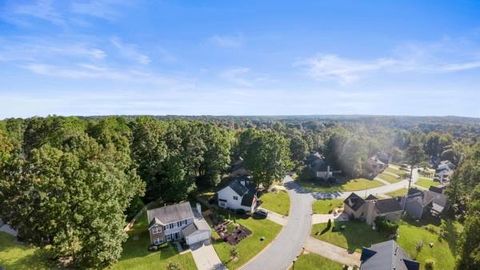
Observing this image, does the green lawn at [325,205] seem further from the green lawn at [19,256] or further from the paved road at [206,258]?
the green lawn at [19,256]

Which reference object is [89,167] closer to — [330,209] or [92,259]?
[92,259]

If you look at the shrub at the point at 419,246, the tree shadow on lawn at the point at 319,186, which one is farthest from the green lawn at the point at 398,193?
the shrub at the point at 419,246

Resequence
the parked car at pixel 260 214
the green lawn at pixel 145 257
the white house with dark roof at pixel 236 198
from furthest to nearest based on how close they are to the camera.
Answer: the white house with dark roof at pixel 236 198
the parked car at pixel 260 214
the green lawn at pixel 145 257

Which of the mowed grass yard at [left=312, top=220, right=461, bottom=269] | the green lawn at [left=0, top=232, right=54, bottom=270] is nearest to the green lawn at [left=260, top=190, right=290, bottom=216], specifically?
the mowed grass yard at [left=312, top=220, right=461, bottom=269]

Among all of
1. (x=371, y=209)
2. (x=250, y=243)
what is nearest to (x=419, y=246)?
(x=371, y=209)

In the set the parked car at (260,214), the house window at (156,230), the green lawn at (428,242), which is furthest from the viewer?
the parked car at (260,214)

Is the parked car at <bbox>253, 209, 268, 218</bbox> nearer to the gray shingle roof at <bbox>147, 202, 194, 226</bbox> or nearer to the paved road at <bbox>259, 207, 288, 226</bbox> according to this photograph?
the paved road at <bbox>259, 207, 288, 226</bbox>

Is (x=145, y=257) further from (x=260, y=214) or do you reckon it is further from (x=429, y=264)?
(x=429, y=264)
